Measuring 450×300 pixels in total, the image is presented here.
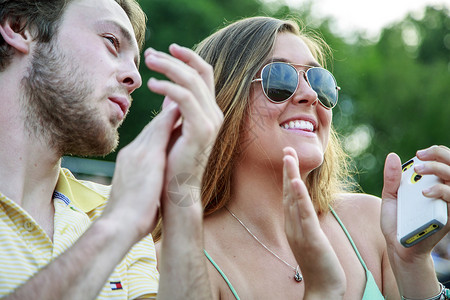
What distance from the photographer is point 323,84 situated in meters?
3.35

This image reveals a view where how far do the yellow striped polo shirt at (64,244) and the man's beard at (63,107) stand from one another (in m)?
0.26

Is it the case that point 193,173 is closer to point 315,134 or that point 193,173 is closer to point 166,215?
point 166,215

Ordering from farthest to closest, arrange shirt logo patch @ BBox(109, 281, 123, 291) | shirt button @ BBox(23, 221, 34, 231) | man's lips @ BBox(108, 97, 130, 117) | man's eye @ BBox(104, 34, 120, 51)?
man's eye @ BBox(104, 34, 120, 51), man's lips @ BBox(108, 97, 130, 117), shirt logo patch @ BBox(109, 281, 123, 291), shirt button @ BBox(23, 221, 34, 231)

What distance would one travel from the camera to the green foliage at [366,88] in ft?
68.8

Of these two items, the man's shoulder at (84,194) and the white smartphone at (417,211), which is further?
the man's shoulder at (84,194)

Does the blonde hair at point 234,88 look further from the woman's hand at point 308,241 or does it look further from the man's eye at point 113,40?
the woman's hand at point 308,241

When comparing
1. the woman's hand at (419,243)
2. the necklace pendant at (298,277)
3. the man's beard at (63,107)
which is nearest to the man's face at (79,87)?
the man's beard at (63,107)

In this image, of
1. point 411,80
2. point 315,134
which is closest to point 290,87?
point 315,134

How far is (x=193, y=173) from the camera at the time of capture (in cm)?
223

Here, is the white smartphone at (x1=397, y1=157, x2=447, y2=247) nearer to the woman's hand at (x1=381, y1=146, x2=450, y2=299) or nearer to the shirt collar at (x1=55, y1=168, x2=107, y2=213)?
the woman's hand at (x1=381, y1=146, x2=450, y2=299)

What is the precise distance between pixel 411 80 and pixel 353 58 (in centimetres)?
271

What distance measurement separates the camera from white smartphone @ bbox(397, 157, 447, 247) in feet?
8.54

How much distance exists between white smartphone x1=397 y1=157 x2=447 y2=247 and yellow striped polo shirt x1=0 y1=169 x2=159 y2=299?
3.86 ft

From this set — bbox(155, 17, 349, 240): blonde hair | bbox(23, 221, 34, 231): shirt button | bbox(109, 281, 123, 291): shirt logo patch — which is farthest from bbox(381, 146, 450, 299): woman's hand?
bbox(23, 221, 34, 231): shirt button
